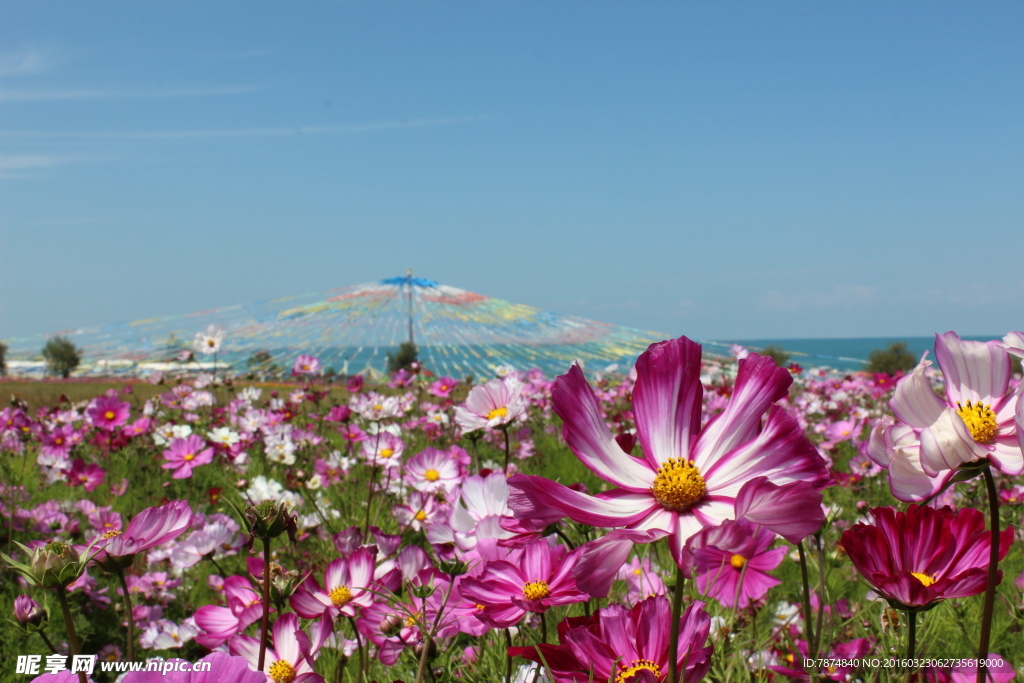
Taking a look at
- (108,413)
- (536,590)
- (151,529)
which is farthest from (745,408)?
(108,413)

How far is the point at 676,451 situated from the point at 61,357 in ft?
91.9

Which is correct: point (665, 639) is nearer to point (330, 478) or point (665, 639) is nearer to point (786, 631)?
point (786, 631)

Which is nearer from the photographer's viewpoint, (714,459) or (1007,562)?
(714,459)

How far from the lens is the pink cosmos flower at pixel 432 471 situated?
1.59 m

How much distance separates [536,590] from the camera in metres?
0.70

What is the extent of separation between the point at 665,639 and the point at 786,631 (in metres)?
0.72

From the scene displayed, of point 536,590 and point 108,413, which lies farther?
point 108,413

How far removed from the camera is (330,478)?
250 centimetres

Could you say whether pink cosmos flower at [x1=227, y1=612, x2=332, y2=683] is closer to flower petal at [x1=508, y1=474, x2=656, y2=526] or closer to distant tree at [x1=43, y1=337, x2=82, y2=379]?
flower petal at [x1=508, y1=474, x2=656, y2=526]

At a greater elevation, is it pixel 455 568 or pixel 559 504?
pixel 559 504

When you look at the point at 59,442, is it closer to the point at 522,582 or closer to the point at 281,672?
the point at 281,672

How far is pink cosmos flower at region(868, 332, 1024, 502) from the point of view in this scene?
512mm

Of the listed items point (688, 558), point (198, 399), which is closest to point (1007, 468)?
point (688, 558)

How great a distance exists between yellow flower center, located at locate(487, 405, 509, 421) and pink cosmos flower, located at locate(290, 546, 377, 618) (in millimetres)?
309
